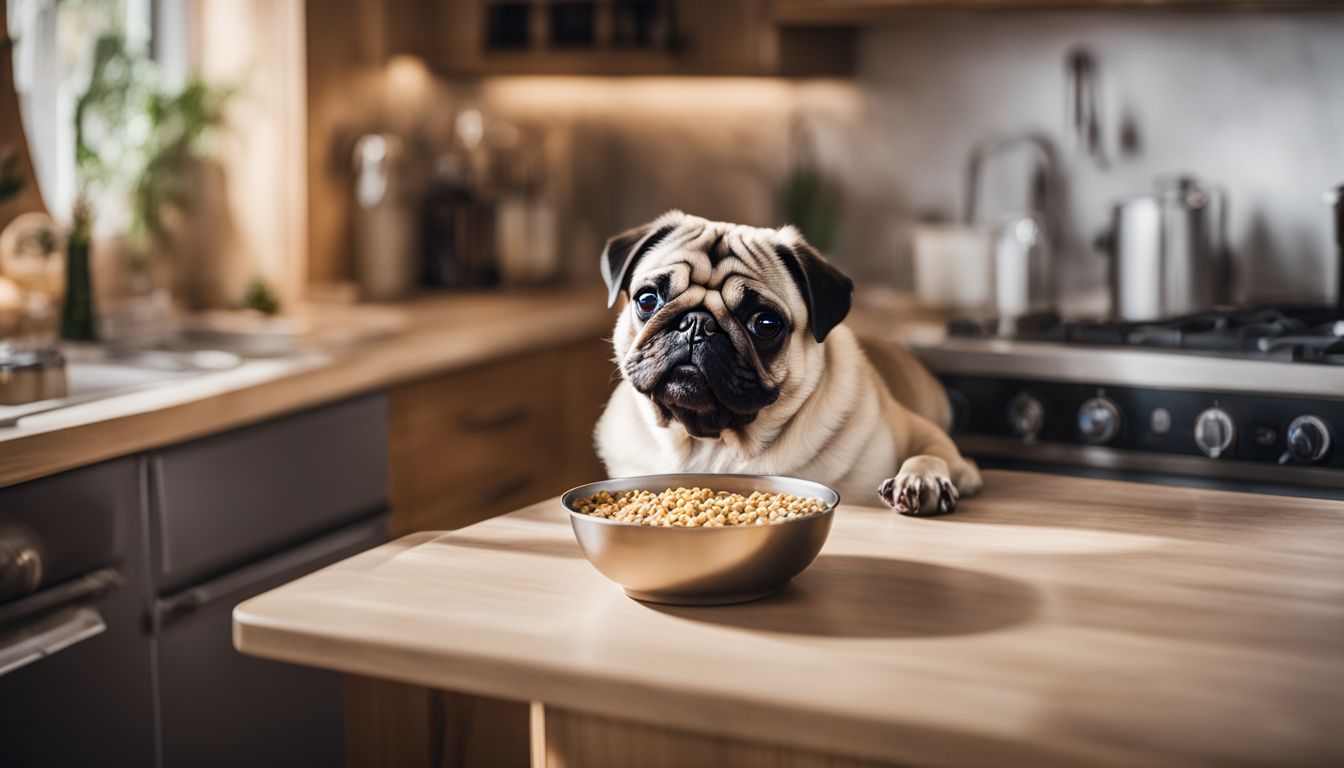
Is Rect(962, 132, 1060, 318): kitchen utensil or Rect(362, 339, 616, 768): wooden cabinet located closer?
Rect(362, 339, 616, 768): wooden cabinet

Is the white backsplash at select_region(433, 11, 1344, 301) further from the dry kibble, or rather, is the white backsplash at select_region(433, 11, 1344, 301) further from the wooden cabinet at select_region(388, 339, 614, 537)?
the dry kibble

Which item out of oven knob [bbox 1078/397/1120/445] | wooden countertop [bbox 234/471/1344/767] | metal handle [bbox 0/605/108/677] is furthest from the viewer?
oven knob [bbox 1078/397/1120/445]

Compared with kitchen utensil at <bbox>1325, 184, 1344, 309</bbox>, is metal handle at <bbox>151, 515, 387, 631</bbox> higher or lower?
lower

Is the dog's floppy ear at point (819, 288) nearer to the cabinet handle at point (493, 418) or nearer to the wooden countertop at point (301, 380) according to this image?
the wooden countertop at point (301, 380)

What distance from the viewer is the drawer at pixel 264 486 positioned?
195cm

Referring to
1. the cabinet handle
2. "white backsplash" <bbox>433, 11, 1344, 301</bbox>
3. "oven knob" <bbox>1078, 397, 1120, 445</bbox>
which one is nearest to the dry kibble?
"oven knob" <bbox>1078, 397, 1120, 445</bbox>

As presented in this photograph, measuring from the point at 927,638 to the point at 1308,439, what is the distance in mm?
1450

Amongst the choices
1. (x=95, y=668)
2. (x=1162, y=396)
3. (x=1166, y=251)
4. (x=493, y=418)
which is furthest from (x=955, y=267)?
(x=95, y=668)

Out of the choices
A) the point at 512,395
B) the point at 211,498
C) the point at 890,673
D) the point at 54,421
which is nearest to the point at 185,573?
the point at 211,498

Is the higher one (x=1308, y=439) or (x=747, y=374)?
(x=747, y=374)

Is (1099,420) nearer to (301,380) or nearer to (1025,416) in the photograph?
(1025,416)

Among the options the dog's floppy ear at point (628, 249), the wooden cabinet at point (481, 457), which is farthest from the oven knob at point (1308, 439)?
the dog's floppy ear at point (628, 249)

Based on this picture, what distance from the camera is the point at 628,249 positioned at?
1425mm

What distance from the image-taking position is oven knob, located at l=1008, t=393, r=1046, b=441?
238 centimetres
